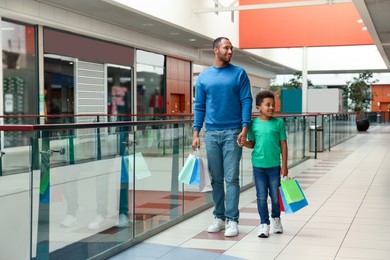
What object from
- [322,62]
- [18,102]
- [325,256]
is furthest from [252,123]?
[322,62]

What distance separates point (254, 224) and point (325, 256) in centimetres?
131

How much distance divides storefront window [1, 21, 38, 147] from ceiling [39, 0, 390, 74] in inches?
43.6

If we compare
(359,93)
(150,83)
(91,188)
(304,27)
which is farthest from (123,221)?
(359,93)

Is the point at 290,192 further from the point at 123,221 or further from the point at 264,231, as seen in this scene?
the point at 123,221

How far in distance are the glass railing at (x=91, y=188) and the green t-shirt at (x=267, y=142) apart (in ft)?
3.02

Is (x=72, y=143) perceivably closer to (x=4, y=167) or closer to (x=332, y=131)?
(x=4, y=167)

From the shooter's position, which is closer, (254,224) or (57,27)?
(254,224)

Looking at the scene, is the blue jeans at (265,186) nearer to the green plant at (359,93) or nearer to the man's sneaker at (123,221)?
the man's sneaker at (123,221)

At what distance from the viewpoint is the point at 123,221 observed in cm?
465

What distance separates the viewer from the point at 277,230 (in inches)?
200

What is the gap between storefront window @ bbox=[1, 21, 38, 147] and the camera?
1406 cm

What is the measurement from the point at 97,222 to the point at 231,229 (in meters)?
1.24

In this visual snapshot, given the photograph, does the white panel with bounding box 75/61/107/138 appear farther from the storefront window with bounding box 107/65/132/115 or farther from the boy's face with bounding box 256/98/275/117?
the boy's face with bounding box 256/98/275/117

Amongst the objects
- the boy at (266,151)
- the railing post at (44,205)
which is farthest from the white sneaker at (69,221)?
the boy at (266,151)
